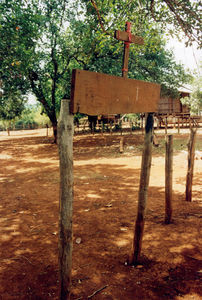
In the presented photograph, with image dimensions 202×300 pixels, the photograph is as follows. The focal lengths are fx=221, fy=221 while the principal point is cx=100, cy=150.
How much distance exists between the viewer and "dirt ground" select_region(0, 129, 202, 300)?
2.67m

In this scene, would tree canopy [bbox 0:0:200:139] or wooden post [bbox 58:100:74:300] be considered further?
tree canopy [bbox 0:0:200:139]

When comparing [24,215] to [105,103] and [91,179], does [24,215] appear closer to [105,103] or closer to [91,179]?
[91,179]

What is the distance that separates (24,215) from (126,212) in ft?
7.46

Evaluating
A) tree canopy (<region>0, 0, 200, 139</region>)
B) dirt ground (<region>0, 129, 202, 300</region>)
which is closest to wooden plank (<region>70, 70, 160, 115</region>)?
dirt ground (<region>0, 129, 202, 300</region>)

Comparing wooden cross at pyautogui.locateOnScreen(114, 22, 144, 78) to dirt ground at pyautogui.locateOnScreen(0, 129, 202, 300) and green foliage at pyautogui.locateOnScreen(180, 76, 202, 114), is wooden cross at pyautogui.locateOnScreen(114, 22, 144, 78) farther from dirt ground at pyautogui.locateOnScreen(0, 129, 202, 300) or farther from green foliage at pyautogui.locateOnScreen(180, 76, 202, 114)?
green foliage at pyautogui.locateOnScreen(180, 76, 202, 114)

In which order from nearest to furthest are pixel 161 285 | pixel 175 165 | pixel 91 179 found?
pixel 161 285 < pixel 91 179 < pixel 175 165

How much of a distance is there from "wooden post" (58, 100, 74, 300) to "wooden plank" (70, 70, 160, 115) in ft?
0.44

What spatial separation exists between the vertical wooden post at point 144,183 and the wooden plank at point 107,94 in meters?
0.35

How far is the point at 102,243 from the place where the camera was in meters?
3.67

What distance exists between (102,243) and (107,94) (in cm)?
259

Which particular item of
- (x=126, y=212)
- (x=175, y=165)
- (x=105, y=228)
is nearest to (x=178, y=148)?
(x=175, y=165)

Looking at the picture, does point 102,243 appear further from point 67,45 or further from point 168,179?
point 67,45

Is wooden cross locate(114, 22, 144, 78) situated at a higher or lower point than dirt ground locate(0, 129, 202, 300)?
higher

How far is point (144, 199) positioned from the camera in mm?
3049
